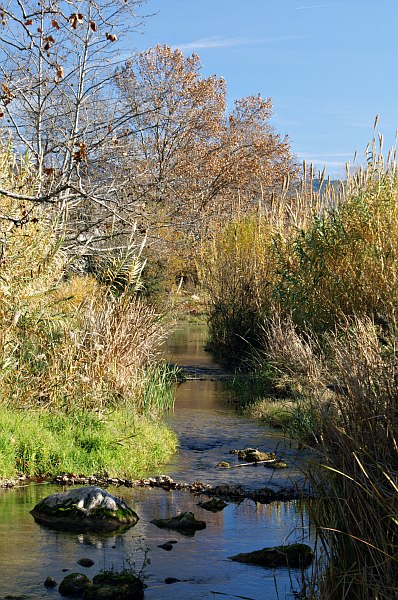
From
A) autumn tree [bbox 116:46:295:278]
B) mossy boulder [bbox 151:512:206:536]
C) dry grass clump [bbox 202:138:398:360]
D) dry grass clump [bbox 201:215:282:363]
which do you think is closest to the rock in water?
mossy boulder [bbox 151:512:206:536]

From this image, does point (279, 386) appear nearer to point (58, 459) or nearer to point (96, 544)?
point (58, 459)

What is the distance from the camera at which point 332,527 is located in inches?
193

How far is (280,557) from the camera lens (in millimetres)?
7250

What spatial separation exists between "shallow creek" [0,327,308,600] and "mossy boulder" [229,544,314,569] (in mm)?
109

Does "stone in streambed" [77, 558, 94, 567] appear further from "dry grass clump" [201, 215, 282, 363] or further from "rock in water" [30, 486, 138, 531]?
"dry grass clump" [201, 215, 282, 363]

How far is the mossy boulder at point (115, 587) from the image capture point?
6258 mm

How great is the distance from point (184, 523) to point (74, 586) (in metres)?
2.06

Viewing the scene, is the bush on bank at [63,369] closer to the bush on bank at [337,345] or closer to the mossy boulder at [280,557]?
the bush on bank at [337,345]

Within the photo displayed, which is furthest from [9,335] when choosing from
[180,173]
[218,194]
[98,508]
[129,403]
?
[218,194]

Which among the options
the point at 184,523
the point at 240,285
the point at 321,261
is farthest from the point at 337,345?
the point at 240,285

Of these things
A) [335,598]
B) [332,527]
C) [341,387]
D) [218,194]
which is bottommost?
[335,598]

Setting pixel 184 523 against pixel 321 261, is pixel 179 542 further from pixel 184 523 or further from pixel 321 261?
pixel 321 261

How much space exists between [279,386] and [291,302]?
2.23m

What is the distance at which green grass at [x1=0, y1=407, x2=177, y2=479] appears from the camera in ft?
33.6
